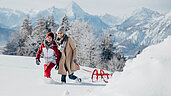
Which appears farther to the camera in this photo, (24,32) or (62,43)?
(24,32)

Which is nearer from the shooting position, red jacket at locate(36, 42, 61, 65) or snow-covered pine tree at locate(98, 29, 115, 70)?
red jacket at locate(36, 42, 61, 65)

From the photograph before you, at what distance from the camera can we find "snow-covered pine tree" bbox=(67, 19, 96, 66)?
84.2 feet

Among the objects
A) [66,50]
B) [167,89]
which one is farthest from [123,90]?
[66,50]

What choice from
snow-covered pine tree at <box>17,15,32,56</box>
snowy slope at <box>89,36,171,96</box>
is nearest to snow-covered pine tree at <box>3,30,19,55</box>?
snow-covered pine tree at <box>17,15,32,56</box>

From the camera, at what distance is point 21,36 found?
121 ft

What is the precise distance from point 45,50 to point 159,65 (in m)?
3.15

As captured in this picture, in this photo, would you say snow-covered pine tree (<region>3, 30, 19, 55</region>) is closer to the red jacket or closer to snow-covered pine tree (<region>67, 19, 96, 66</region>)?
snow-covered pine tree (<region>67, 19, 96, 66</region>)

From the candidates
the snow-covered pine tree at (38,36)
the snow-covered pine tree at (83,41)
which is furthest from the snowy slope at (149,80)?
the snow-covered pine tree at (38,36)

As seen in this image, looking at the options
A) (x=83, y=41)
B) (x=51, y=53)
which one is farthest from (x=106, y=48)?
(x=51, y=53)

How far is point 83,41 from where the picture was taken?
25.7m

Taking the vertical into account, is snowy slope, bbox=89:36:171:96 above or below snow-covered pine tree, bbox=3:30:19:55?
below

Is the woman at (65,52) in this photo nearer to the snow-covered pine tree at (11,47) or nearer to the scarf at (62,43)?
the scarf at (62,43)

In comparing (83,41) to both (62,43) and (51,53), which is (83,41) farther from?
(51,53)

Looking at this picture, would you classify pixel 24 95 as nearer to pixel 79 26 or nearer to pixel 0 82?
pixel 0 82
